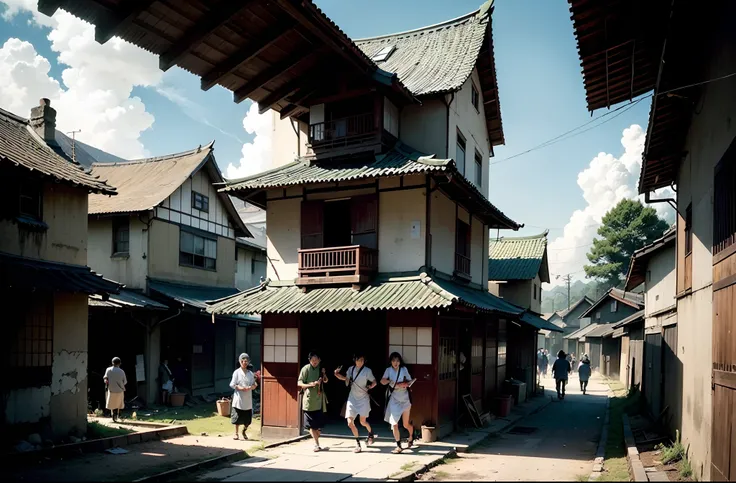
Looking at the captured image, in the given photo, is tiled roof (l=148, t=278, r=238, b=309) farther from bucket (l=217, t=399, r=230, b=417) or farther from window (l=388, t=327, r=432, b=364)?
window (l=388, t=327, r=432, b=364)

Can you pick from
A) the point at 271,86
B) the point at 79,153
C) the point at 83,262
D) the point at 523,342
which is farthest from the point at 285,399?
the point at 79,153

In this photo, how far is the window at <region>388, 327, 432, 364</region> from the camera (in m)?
13.9

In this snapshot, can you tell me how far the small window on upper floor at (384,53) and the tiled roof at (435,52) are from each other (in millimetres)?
112

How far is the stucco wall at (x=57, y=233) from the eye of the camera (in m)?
12.5

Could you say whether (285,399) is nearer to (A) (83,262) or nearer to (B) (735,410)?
(A) (83,262)

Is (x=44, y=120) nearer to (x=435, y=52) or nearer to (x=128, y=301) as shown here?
(x=128, y=301)

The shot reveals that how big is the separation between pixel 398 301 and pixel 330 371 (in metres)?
4.92

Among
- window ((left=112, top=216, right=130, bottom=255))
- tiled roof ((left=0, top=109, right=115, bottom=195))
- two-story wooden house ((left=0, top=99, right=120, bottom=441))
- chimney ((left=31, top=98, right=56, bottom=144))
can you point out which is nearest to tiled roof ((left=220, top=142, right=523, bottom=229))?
tiled roof ((left=0, top=109, right=115, bottom=195))

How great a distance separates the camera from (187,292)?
2223cm

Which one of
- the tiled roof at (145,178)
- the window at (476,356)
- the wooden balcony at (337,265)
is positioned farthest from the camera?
the tiled roof at (145,178)

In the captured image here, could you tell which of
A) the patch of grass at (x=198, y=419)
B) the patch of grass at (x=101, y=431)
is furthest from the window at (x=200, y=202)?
the patch of grass at (x=101, y=431)

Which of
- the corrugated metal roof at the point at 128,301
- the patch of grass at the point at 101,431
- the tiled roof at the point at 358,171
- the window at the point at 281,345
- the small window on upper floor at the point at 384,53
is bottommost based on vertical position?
the patch of grass at the point at 101,431

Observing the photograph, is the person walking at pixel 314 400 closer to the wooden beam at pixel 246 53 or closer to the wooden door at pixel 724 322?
the wooden beam at pixel 246 53

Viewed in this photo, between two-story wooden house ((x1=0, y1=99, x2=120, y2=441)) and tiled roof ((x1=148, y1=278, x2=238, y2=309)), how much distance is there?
18.9 feet
